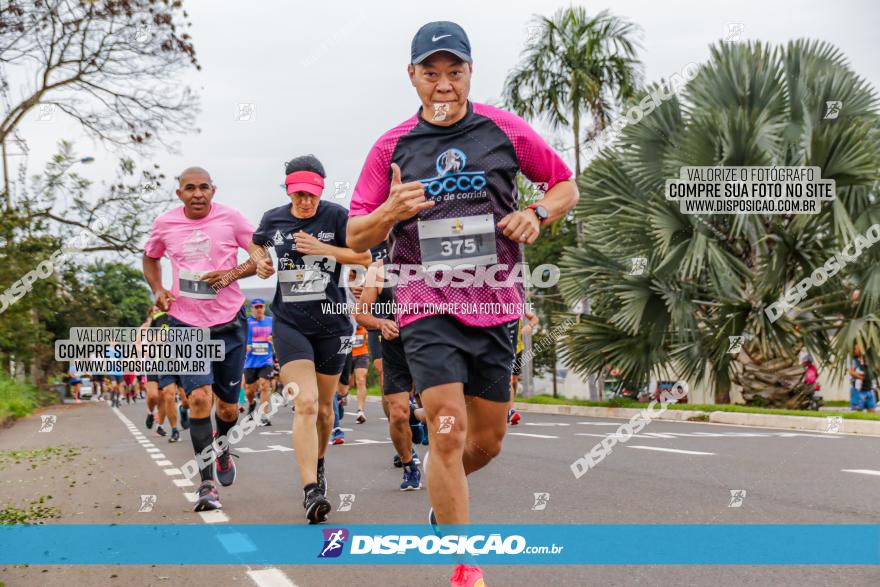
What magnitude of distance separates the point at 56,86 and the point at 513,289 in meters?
22.9

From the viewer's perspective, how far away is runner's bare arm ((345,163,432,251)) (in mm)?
4074

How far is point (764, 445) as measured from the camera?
37.4 ft

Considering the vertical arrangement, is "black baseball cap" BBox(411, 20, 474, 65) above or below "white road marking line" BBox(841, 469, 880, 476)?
above

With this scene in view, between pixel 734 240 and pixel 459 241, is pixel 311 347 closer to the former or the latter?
pixel 459 241

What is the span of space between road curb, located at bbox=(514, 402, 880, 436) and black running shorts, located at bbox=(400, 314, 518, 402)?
10890mm

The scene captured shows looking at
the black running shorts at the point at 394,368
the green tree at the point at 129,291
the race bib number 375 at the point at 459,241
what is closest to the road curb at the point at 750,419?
the black running shorts at the point at 394,368

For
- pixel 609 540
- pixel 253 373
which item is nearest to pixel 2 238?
pixel 253 373

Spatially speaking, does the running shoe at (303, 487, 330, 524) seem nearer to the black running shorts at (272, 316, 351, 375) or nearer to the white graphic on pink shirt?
the black running shorts at (272, 316, 351, 375)

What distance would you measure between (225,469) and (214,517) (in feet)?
3.60

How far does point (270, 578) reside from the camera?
4910 millimetres

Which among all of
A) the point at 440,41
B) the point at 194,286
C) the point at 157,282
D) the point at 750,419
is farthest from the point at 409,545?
the point at 750,419

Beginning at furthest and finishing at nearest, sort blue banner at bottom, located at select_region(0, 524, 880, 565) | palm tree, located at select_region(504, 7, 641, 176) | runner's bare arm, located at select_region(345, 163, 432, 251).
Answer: palm tree, located at select_region(504, 7, 641, 176)
blue banner at bottom, located at select_region(0, 524, 880, 565)
runner's bare arm, located at select_region(345, 163, 432, 251)

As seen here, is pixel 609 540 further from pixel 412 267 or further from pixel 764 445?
pixel 764 445

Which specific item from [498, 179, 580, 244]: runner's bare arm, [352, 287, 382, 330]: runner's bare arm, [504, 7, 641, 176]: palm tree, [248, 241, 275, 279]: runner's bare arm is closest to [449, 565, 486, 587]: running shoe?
[498, 179, 580, 244]: runner's bare arm
